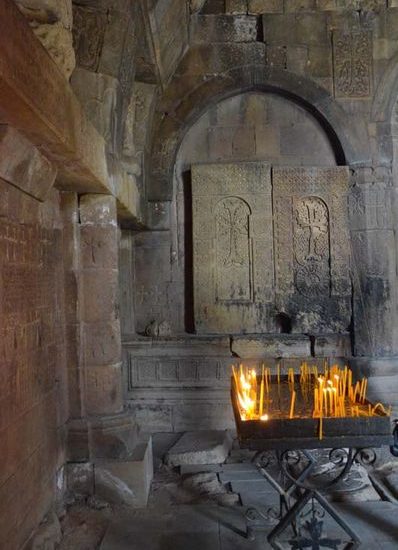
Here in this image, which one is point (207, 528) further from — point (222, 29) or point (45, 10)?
point (222, 29)

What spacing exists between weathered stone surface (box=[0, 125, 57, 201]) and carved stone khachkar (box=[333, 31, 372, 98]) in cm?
459

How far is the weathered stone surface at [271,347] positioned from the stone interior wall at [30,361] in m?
2.61

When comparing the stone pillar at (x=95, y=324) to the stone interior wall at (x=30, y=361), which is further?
the stone pillar at (x=95, y=324)

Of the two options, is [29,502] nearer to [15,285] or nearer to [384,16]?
[15,285]

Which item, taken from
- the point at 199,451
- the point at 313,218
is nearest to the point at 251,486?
the point at 199,451

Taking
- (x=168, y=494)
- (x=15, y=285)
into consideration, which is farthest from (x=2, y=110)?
(x=168, y=494)

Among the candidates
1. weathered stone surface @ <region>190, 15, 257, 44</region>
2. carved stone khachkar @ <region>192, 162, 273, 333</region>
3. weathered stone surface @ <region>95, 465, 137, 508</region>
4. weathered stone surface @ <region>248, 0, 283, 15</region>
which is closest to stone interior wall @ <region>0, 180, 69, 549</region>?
weathered stone surface @ <region>95, 465, 137, 508</region>

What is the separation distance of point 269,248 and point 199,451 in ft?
9.12

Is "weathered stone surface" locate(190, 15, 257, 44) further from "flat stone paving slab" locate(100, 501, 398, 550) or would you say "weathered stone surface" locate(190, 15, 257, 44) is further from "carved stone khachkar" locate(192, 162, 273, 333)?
"flat stone paving slab" locate(100, 501, 398, 550)

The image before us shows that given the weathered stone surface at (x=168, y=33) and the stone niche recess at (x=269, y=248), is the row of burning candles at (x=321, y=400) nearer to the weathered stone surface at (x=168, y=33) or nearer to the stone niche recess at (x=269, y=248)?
the stone niche recess at (x=269, y=248)

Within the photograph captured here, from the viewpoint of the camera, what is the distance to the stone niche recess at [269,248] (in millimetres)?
6672

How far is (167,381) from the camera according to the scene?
20.8 ft

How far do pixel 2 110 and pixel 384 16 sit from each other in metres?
5.95

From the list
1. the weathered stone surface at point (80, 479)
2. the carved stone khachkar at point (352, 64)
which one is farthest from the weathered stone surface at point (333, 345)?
the weathered stone surface at point (80, 479)
